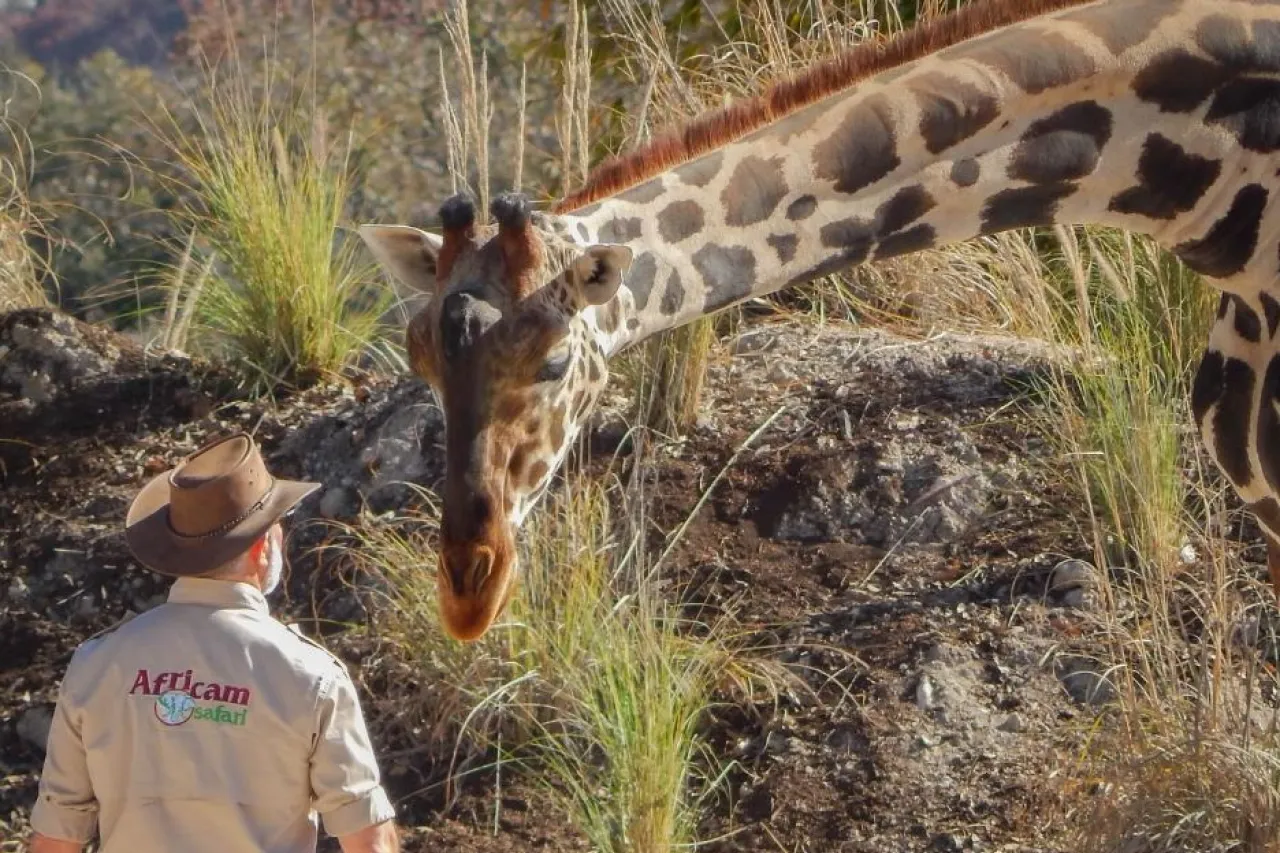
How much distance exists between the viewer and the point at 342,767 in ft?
10.9

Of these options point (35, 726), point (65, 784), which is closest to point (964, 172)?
point (65, 784)

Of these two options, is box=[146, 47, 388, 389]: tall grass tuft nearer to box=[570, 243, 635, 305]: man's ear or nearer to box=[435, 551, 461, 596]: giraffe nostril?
box=[570, 243, 635, 305]: man's ear

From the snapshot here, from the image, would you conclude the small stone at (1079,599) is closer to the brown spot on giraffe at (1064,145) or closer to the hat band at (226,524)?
the brown spot on giraffe at (1064,145)

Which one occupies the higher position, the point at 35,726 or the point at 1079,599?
the point at 35,726

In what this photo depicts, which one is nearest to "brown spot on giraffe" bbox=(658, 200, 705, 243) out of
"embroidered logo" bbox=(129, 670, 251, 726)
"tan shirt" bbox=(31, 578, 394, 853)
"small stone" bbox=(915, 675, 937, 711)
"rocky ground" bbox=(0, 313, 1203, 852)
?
"tan shirt" bbox=(31, 578, 394, 853)

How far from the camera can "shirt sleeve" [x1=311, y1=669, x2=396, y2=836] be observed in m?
3.32

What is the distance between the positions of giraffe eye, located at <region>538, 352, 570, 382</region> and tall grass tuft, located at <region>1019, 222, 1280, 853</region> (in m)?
1.68

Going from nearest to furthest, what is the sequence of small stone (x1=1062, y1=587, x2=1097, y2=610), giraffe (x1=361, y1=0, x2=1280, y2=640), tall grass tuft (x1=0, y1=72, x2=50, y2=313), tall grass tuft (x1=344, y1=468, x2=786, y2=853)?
1. giraffe (x1=361, y1=0, x2=1280, y2=640)
2. tall grass tuft (x1=344, y1=468, x2=786, y2=853)
3. small stone (x1=1062, y1=587, x2=1097, y2=610)
4. tall grass tuft (x1=0, y1=72, x2=50, y2=313)

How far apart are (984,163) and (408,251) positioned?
3.70 ft

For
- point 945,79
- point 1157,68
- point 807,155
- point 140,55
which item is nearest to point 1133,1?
point 1157,68

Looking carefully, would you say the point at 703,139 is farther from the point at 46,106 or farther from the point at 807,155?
the point at 46,106

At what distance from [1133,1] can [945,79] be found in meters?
0.50

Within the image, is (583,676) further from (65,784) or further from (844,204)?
(65,784)

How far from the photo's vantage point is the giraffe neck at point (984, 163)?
3783 mm
